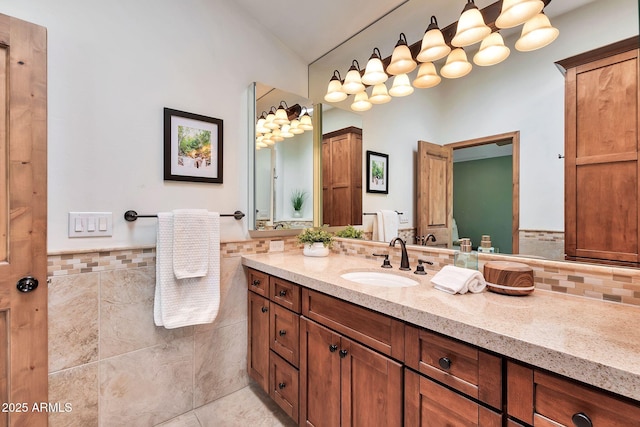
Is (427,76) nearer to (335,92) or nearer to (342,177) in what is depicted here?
(335,92)

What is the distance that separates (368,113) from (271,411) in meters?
2.10

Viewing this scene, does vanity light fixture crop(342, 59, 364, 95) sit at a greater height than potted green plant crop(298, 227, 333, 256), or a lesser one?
greater

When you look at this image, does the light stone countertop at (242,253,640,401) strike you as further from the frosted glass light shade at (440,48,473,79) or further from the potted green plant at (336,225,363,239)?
the frosted glass light shade at (440,48,473,79)

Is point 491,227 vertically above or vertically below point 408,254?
above

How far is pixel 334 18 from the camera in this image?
6.78 ft

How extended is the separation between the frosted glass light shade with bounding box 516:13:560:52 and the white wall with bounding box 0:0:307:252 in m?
1.64

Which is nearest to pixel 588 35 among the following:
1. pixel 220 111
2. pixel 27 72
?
pixel 220 111

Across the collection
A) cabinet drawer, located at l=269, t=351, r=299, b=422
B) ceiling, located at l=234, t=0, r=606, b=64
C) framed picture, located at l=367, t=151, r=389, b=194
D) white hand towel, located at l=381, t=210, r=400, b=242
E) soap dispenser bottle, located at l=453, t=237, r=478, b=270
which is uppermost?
ceiling, located at l=234, t=0, r=606, b=64

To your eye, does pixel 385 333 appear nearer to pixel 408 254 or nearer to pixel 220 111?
pixel 408 254

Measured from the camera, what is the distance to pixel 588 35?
1.14 meters

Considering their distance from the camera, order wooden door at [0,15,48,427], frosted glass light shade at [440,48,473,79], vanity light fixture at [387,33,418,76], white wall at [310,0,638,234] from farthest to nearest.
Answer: vanity light fixture at [387,33,418,76] < frosted glass light shade at [440,48,473,79] < wooden door at [0,15,48,427] < white wall at [310,0,638,234]

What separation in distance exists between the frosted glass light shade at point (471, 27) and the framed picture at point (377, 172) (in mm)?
778

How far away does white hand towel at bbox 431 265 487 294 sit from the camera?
1109 mm

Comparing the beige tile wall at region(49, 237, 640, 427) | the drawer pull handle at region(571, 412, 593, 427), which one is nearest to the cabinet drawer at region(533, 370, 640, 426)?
the drawer pull handle at region(571, 412, 593, 427)
